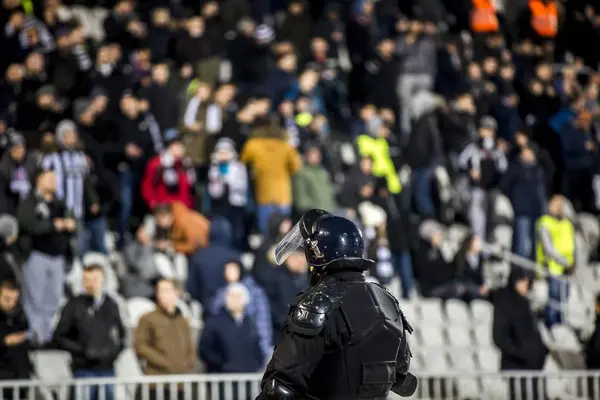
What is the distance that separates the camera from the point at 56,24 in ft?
57.3

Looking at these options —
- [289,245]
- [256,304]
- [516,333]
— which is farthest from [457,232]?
[289,245]

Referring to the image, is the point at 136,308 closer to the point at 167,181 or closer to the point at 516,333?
the point at 167,181

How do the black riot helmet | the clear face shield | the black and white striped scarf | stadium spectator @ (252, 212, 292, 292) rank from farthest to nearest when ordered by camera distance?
1. the black and white striped scarf
2. stadium spectator @ (252, 212, 292, 292)
3. the clear face shield
4. the black riot helmet

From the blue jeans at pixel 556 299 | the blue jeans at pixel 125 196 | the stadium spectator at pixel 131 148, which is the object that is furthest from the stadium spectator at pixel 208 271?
the blue jeans at pixel 556 299

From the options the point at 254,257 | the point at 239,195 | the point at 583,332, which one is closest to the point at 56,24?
the point at 239,195

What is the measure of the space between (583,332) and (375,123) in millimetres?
3958

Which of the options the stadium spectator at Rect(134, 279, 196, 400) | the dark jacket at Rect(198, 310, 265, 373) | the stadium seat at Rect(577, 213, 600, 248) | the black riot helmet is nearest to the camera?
the black riot helmet

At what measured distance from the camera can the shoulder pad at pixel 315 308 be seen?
6387mm

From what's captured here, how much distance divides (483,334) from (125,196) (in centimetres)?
438

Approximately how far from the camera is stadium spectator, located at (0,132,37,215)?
14062mm

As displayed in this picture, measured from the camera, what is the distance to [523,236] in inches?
675

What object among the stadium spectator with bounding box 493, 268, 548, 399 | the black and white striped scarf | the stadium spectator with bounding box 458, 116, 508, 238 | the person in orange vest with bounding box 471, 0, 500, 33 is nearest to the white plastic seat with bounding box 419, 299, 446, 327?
the stadium spectator with bounding box 493, 268, 548, 399

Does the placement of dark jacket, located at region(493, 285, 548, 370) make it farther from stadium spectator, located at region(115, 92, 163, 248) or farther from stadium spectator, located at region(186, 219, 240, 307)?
stadium spectator, located at region(115, 92, 163, 248)

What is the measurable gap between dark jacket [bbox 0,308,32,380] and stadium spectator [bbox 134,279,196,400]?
1.02m
